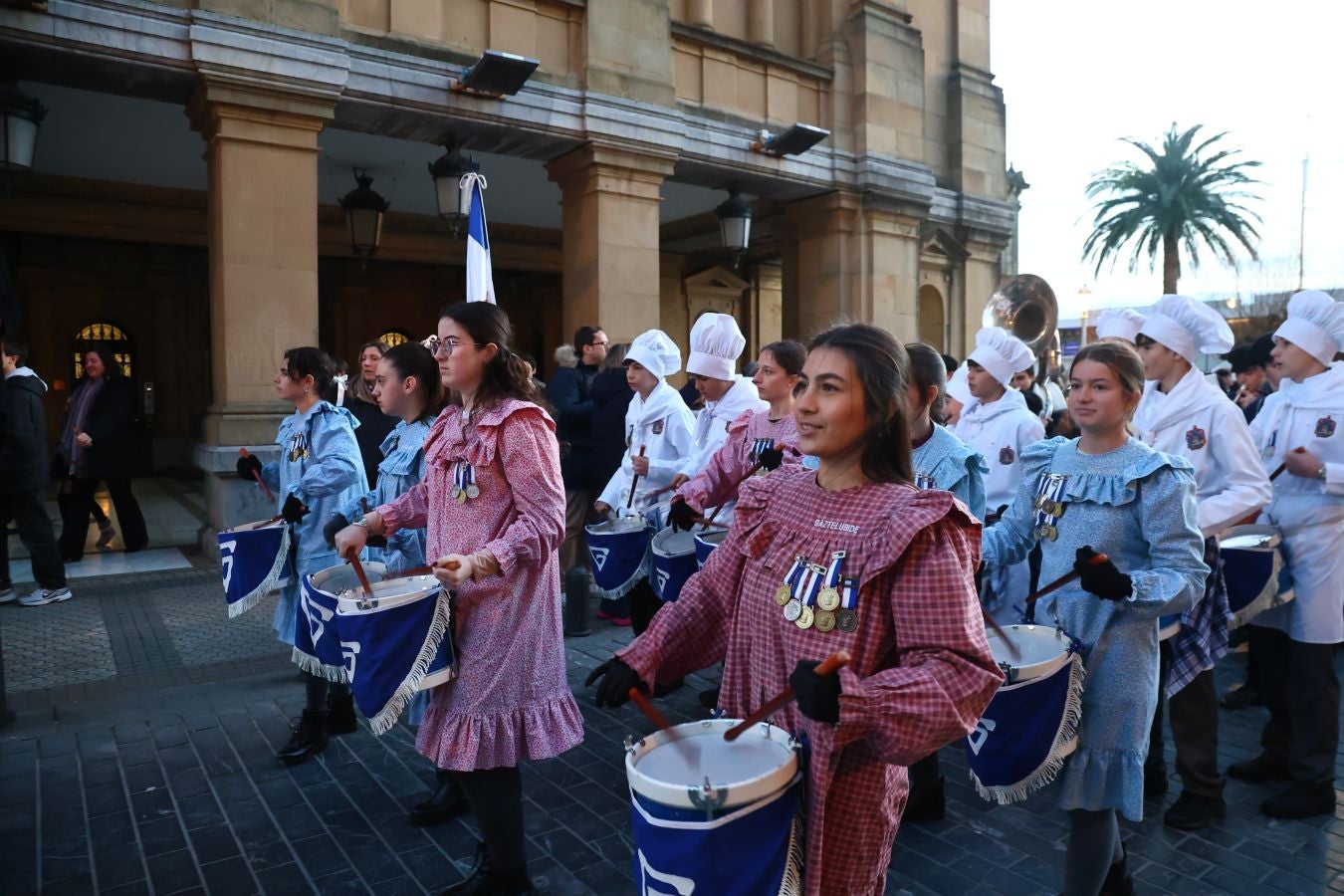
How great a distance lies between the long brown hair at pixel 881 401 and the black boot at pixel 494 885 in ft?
7.10

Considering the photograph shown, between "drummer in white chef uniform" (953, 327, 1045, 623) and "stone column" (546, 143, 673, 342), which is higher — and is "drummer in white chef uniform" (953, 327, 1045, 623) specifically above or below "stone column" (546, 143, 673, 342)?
→ below

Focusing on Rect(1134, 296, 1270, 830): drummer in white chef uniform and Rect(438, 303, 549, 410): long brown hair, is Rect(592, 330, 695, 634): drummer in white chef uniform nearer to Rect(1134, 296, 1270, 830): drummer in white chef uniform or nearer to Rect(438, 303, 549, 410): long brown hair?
Rect(438, 303, 549, 410): long brown hair

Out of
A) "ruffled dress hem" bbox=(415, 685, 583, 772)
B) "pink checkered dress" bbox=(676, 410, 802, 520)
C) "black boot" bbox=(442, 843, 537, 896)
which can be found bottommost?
"black boot" bbox=(442, 843, 537, 896)

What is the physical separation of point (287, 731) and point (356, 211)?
25.4 feet

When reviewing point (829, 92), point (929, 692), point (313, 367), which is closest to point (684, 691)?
point (313, 367)

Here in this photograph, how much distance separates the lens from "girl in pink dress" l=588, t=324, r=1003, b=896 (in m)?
1.79

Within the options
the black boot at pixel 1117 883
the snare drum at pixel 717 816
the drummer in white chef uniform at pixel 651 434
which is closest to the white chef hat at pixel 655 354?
the drummer in white chef uniform at pixel 651 434

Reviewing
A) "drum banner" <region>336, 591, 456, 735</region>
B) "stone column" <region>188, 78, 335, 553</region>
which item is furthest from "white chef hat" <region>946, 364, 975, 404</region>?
"stone column" <region>188, 78, 335, 553</region>

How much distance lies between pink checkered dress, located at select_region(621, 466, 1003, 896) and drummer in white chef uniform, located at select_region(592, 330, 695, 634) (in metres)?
3.70

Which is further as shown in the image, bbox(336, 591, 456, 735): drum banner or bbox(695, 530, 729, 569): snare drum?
bbox(695, 530, 729, 569): snare drum

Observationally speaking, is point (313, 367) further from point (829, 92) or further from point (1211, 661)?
point (829, 92)

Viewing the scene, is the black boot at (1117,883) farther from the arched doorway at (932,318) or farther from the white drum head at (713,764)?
the arched doorway at (932,318)

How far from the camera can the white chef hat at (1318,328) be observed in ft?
15.5

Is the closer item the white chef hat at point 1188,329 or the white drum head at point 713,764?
the white drum head at point 713,764
